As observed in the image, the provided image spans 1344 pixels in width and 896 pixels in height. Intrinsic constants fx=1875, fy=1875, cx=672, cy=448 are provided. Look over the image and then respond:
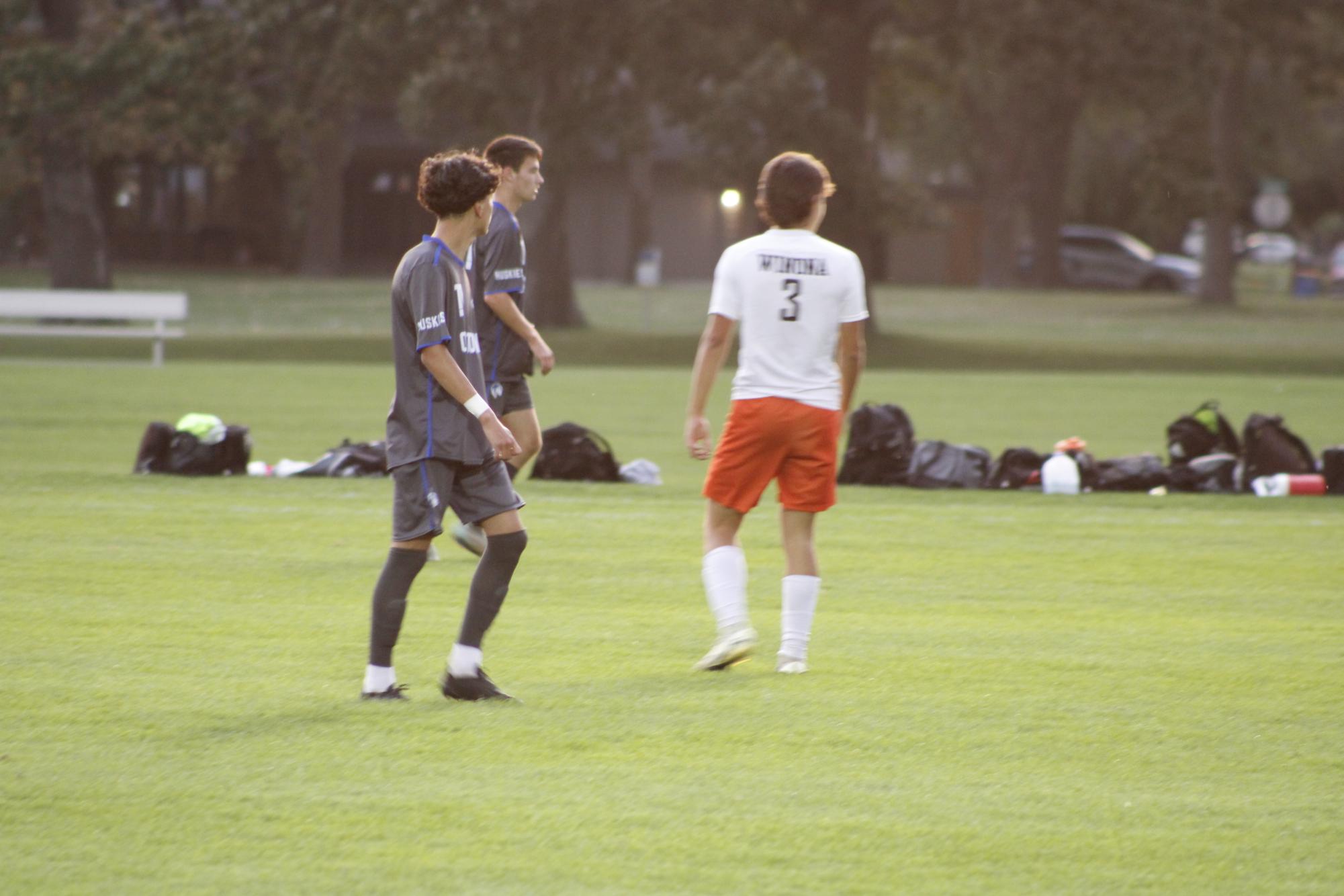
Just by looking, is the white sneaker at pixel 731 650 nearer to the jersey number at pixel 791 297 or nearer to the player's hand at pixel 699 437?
the player's hand at pixel 699 437

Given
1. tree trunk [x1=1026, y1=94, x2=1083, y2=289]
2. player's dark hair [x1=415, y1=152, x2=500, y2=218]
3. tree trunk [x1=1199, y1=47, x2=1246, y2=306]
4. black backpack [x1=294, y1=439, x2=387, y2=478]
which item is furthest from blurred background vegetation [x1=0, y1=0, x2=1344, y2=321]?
player's dark hair [x1=415, y1=152, x2=500, y2=218]

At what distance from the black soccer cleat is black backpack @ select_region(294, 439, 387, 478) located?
716cm

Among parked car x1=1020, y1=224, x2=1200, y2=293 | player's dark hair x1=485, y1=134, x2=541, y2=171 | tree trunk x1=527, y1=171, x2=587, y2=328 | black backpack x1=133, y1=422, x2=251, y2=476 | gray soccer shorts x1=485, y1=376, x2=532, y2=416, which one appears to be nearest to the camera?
player's dark hair x1=485, y1=134, x2=541, y2=171

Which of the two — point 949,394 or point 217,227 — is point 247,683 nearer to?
point 949,394

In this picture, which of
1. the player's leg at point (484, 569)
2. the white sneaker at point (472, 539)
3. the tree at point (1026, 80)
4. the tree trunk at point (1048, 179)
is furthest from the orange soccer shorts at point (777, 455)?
the tree trunk at point (1048, 179)

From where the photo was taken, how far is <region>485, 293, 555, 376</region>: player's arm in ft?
29.0

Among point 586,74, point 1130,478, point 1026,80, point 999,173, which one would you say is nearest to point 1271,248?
point 999,173

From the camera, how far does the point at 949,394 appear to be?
22750 mm

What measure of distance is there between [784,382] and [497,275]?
2862mm

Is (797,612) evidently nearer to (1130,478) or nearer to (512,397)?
(512,397)

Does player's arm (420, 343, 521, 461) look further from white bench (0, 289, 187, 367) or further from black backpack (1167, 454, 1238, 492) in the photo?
white bench (0, 289, 187, 367)

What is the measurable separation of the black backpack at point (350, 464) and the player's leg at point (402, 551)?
7186mm

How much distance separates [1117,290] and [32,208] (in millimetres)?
37907

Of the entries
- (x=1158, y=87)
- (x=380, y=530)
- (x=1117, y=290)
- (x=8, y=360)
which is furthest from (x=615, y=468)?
(x=1117, y=290)
